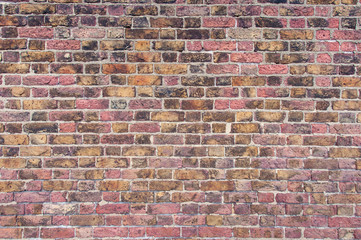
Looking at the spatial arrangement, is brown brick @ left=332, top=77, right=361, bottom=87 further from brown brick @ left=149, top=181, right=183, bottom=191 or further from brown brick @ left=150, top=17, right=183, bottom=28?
brown brick @ left=149, top=181, right=183, bottom=191

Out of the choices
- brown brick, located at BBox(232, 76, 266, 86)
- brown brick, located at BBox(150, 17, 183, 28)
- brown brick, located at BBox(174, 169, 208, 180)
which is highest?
brown brick, located at BBox(150, 17, 183, 28)

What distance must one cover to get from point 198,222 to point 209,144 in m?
0.52

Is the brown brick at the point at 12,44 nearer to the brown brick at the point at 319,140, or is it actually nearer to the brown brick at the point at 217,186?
the brown brick at the point at 217,186

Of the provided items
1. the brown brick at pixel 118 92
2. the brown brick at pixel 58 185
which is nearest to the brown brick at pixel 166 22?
the brown brick at pixel 118 92

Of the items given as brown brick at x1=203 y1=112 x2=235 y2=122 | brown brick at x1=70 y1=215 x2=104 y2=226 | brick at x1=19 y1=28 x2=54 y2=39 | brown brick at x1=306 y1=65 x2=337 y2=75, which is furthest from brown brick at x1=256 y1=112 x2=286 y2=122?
Answer: brick at x1=19 y1=28 x2=54 y2=39

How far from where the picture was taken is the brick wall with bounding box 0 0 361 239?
1.90 m

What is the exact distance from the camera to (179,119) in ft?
6.27

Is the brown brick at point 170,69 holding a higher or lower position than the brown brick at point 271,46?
lower

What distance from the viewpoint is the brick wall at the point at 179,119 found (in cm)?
190

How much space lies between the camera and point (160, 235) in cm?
189

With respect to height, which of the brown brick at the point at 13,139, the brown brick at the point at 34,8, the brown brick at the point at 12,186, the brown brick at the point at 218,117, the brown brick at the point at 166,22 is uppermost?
the brown brick at the point at 34,8

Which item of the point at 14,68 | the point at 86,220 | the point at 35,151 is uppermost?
the point at 14,68

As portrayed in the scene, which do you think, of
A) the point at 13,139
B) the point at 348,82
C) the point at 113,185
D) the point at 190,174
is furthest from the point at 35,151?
the point at 348,82

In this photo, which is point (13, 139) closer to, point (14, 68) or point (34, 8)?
point (14, 68)
